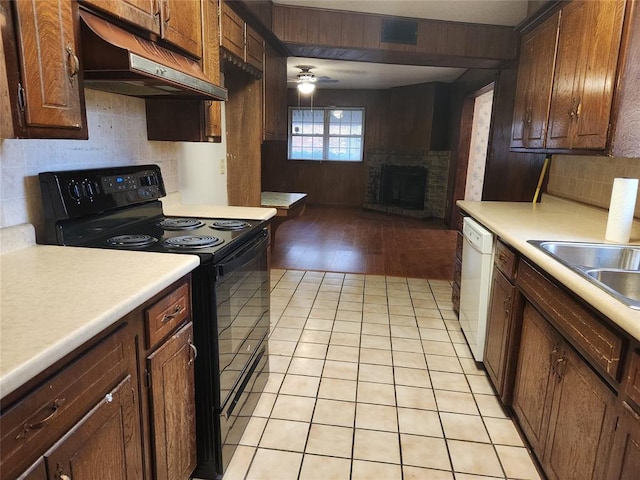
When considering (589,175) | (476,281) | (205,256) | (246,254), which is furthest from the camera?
(589,175)

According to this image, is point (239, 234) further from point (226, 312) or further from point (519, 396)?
point (519, 396)

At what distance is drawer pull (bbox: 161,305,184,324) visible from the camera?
1269 mm

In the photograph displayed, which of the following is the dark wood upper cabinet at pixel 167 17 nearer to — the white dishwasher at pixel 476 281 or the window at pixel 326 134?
the white dishwasher at pixel 476 281

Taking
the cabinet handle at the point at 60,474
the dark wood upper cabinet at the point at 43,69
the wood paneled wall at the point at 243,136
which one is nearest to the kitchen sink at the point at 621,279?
the cabinet handle at the point at 60,474

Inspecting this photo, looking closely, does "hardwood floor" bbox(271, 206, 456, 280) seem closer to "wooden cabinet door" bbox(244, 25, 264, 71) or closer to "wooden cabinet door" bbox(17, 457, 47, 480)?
"wooden cabinet door" bbox(244, 25, 264, 71)

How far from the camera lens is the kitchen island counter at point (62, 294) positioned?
2.52 feet

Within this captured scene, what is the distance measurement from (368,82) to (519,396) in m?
6.56

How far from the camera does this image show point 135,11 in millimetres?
1467

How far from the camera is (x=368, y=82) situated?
7.49 meters

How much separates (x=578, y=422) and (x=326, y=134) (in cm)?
799

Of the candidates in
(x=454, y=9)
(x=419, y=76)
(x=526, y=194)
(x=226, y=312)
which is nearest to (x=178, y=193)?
(x=226, y=312)

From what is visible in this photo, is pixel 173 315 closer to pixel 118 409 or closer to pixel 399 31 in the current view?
pixel 118 409

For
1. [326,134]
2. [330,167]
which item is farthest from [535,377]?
[326,134]

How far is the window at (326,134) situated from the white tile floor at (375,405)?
5.85 m
